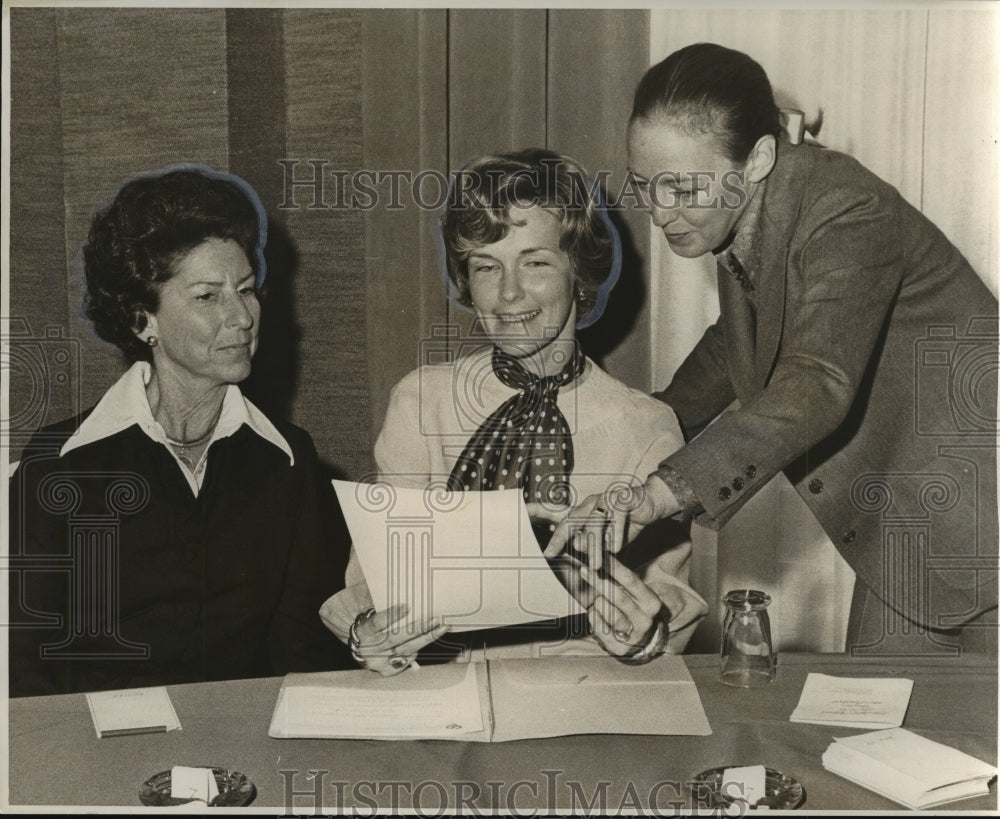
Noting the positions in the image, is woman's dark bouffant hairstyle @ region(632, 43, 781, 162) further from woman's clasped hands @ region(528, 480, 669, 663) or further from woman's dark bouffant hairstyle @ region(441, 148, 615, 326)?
woman's clasped hands @ region(528, 480, 669, 663)

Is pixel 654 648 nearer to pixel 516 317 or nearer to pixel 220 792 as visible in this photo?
pixel 516 317

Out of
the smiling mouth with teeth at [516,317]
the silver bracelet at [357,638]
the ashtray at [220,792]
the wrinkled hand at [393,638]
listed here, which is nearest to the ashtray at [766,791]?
the wrinkled hand at [393,638]

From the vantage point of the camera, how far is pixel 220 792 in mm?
2668

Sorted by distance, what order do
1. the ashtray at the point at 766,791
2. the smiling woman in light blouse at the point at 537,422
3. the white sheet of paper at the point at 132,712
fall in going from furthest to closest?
the smiling woman in light blouse at the point at 537,422
the white sheet of paper at the point at 132,712
the ashtray at the point at 766,791

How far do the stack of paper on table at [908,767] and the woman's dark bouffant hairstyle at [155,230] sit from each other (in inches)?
68.8

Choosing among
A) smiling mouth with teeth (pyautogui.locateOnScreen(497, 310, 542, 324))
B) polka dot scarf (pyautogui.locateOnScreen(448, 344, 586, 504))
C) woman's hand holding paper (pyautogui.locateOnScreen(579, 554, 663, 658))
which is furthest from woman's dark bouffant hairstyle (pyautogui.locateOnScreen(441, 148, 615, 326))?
woman's hand holding paper (pyautogui.locateOnScreen(579, 554, 663, 658))

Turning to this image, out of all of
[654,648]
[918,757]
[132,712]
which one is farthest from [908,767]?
[132,712]

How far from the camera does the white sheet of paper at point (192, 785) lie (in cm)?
266

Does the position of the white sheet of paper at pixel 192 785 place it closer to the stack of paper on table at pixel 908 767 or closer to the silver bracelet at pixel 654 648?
the silver bracelet at pixel 654 648

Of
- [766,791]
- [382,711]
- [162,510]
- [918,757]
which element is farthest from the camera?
[162,510]

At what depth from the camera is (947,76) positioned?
115 inches

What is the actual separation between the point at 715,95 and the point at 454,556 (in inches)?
49.0

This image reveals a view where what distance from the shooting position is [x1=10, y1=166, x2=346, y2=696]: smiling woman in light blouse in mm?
2959

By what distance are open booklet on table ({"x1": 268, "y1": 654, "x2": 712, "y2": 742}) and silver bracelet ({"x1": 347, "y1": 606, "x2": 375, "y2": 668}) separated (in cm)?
3
